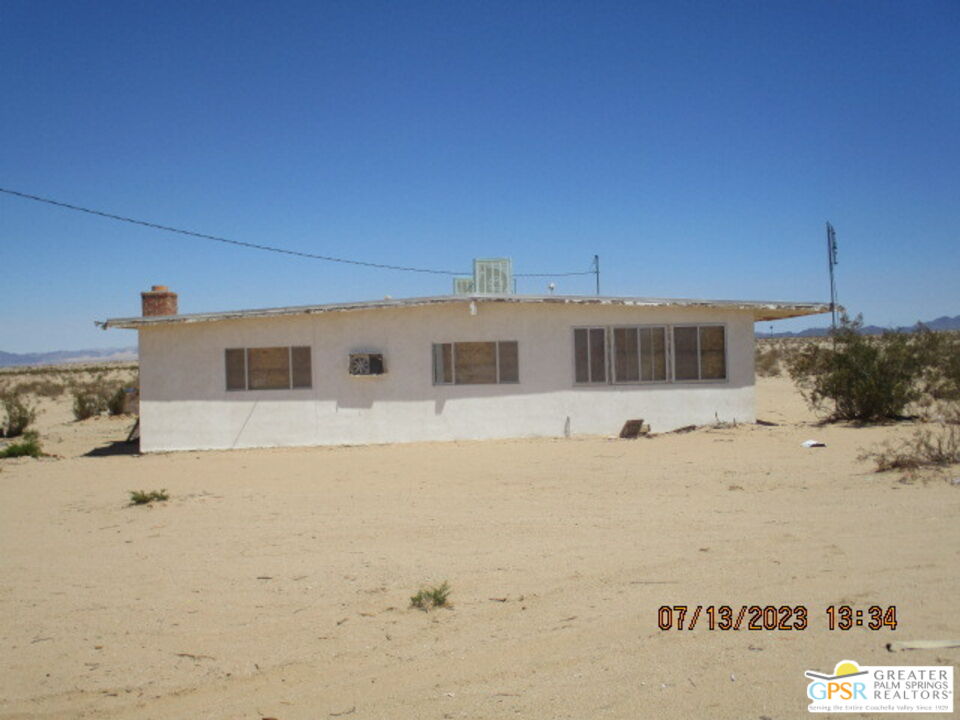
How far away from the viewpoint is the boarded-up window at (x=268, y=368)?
15.2m

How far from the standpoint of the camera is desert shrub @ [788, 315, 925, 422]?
48.5 feet

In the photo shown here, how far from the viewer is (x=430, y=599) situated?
18.1ft

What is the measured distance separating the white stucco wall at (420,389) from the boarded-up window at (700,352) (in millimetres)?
142

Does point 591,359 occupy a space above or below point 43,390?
above

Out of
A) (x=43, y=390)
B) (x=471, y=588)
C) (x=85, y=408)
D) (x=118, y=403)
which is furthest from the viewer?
(x=43, y=390)

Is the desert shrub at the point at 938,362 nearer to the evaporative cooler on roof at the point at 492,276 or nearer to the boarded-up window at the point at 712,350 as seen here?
the boarded-up window at the point at 712,350

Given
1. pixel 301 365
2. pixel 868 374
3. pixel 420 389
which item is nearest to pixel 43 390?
pixel 301 365

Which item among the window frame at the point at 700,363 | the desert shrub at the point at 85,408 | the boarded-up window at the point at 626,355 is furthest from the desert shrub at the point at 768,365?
the desert shrub at the point at 85,408

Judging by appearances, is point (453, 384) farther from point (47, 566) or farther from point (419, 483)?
point (47, 566)

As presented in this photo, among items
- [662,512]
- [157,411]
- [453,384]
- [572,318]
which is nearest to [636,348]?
[572,318]

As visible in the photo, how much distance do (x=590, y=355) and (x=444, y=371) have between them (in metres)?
2.68

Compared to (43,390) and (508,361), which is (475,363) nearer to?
(508,361)

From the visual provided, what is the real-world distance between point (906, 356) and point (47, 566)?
552 inches

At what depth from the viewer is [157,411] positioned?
15.3 meters
